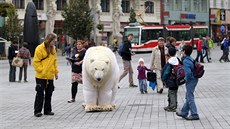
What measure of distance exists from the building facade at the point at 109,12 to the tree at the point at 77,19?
5.20 meters

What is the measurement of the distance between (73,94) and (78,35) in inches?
1714

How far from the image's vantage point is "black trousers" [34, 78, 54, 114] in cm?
1253

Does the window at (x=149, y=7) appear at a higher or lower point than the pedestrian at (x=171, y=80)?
higher

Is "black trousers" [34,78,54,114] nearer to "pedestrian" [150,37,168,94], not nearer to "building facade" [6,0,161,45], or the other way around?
"pedestrian" [150,37,168,94]

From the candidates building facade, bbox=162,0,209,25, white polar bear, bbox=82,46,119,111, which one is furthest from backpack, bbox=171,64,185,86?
building facade, bbox=162,0,209,25

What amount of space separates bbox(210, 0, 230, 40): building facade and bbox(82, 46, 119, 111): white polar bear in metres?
79.1

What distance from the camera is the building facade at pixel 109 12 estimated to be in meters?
62.6

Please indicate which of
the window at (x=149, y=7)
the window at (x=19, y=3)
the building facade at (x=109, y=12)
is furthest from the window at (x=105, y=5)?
the window at (x=19, y=3)

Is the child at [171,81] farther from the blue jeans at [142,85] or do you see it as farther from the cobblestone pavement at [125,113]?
the blue jeans at [142,85]

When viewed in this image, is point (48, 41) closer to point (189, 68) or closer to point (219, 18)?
point (189, 68)

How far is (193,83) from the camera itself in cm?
1125

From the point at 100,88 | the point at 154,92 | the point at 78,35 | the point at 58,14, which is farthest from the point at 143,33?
the point at 100,88

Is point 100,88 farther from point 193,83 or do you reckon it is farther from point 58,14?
point 58,14

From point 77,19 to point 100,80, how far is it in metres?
46.2
